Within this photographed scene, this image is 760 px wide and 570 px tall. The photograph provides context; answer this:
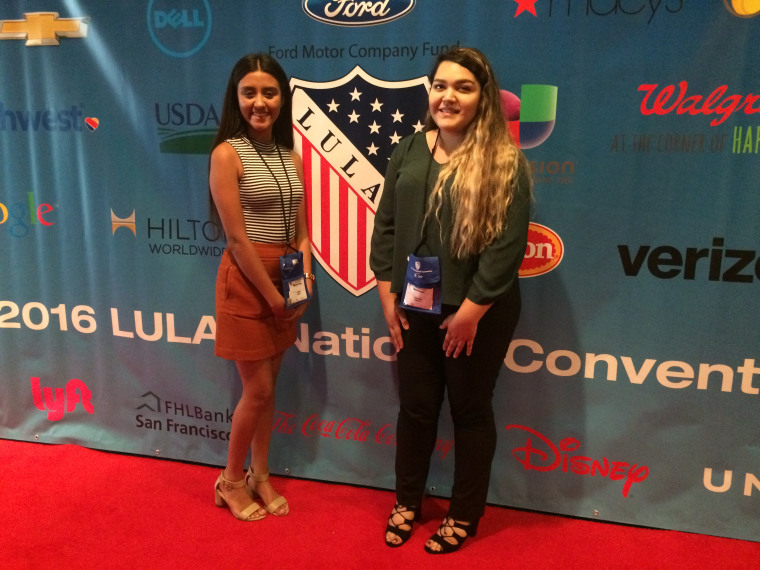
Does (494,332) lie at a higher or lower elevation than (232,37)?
lower

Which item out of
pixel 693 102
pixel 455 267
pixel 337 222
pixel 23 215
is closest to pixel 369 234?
pixel 337 222

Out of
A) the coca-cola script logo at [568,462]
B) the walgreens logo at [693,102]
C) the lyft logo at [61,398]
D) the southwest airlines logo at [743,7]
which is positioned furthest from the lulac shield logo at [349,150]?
the lyft logo at [61,398]

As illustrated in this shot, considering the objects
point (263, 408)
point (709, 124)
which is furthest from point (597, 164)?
point (263, 408)

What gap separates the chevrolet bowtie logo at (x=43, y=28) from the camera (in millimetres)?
2545

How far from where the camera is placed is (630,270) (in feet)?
7.31

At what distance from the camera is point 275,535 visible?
231cm

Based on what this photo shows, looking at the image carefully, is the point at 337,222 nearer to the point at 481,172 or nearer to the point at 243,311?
the point at 243,311

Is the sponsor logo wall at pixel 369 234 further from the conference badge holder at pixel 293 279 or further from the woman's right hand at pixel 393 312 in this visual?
the woman's right hand at pixel 393 312

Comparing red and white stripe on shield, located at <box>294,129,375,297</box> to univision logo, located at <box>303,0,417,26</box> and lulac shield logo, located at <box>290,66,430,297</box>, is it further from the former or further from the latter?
univision logo, located at <box>303,0,417,26</box>

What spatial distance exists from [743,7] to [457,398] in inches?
60.9

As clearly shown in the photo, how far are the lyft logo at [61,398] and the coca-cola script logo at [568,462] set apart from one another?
1.91 meters

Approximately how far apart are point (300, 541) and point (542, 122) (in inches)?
68.1

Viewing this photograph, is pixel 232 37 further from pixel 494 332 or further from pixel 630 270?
pixel 630 270

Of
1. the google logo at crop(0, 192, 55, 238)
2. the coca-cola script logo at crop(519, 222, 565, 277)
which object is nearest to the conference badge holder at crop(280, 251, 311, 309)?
the coca-cola script logo at crop(519, 222, 565, 277)
